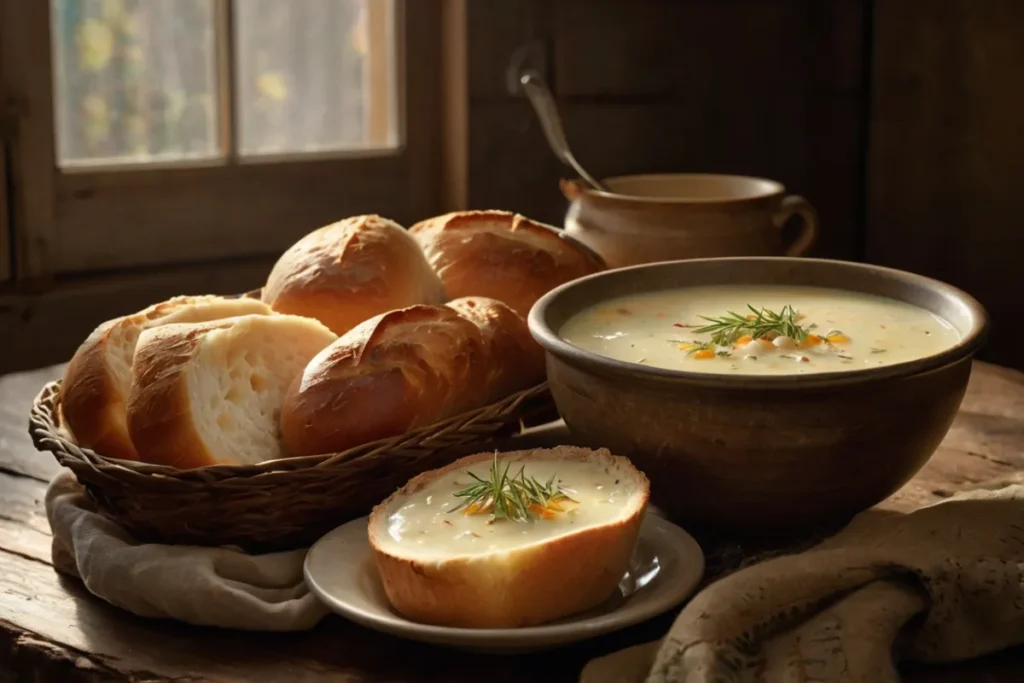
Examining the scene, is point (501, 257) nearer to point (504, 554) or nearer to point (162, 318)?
point (162, 318)

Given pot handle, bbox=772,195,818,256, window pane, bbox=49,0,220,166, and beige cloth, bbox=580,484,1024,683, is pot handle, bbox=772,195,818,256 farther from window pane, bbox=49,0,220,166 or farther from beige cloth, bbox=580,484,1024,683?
window pane, bbox=49,0,220,166

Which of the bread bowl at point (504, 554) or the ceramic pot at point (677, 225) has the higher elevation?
the ceramic pot at point (677, 225)

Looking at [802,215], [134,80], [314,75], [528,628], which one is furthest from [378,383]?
[314,75]

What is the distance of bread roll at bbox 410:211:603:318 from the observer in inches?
59.5

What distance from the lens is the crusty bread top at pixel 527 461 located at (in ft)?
3.10

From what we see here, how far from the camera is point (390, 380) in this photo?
1.17 m

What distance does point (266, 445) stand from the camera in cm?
120

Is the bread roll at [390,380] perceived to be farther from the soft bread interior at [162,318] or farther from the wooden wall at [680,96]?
the wooden wall at [680,96]

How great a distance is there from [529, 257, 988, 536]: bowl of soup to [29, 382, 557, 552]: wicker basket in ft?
0.49

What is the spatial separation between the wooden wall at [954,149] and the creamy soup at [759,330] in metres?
1.89

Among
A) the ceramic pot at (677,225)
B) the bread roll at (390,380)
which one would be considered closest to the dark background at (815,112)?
the ceramic pot at (677,225)

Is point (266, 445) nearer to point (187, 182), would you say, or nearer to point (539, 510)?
point (539, 510)

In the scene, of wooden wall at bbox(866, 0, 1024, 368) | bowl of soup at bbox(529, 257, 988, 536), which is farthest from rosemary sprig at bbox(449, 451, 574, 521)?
wooden wall at bbox(866, 0, 1024, 368)

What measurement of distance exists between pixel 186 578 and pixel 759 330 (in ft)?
1.81
